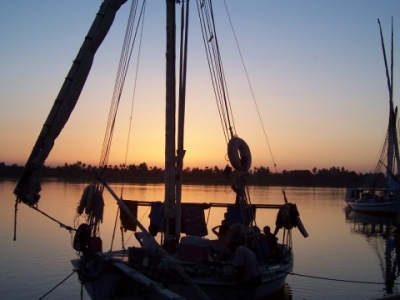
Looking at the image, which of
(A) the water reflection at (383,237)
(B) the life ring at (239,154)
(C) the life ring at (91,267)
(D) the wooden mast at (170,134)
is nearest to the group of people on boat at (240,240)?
(D) the wooden mast at (170,134)

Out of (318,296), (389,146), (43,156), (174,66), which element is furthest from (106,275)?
(389,146)

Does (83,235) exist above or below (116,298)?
above

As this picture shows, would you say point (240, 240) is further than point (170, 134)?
No

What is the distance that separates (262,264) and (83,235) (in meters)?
5.71

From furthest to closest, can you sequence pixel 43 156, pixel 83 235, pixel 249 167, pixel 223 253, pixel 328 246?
1. pixel 328 246
2. pixel 249 167
3. pixel 223 253
4. pixel 83 235
5. pixel 43 156

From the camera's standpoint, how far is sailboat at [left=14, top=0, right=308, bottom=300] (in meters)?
13.8

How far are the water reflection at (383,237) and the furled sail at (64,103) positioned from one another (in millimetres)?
14545

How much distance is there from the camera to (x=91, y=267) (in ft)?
47.1

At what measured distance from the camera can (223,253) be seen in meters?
16.7

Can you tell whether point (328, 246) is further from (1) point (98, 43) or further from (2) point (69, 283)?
(1) point (98, 43)

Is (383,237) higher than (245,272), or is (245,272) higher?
(245,272)

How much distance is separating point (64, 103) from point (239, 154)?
7451 mm

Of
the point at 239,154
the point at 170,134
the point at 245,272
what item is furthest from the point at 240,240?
the point at 170,134

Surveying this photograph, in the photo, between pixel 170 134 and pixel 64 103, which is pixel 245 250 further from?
pixel 64 103
